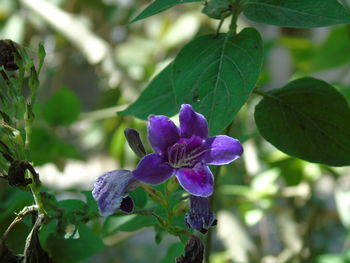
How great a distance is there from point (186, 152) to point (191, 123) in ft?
0.09

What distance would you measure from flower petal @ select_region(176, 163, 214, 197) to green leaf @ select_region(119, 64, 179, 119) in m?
0.17

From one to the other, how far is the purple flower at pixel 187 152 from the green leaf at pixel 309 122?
0.52 feet

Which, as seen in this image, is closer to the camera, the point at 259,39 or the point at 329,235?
the point at 259,39

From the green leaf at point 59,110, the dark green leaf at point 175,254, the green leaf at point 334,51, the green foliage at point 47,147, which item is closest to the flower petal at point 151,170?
the dark green leaf at point 175,254

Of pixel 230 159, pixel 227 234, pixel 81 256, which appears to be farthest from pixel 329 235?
pixel 230 159

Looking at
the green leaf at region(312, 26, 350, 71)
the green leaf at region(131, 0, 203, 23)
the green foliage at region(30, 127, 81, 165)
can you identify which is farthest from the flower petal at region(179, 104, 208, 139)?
the green leaf at region(312, 26, 350, 71)

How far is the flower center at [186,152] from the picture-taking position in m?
0.45

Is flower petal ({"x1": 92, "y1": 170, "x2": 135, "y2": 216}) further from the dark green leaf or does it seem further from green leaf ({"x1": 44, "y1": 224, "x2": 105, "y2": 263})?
green leaf ({"x1": 44, "y1": 224, "x2": 105, "y2": 263})

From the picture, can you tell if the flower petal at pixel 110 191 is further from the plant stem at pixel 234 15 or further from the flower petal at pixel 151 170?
the plant stem at pixel 234 15

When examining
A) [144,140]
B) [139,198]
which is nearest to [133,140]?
[139,198]

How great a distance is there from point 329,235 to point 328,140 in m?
1.57

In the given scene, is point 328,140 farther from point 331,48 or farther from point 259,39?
point 331,48

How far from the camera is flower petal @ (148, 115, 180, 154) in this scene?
1.43 ft

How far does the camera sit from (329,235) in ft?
→ 6.85
